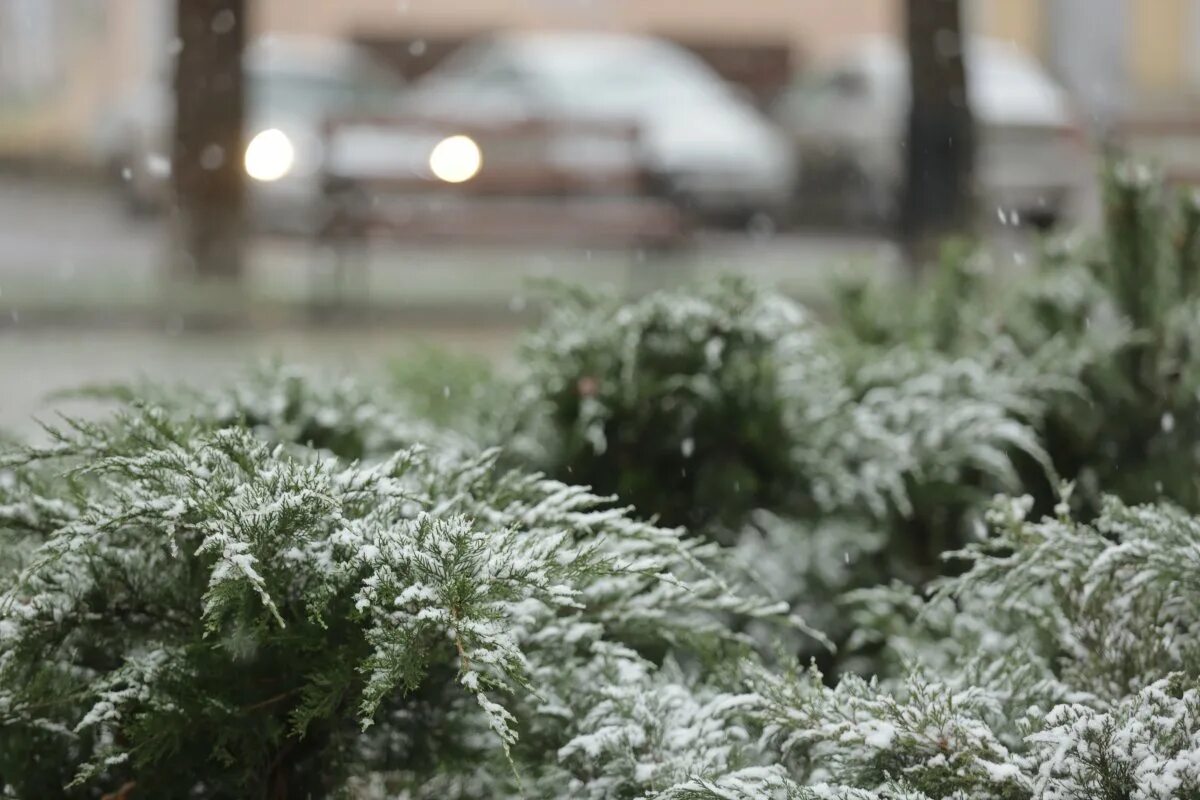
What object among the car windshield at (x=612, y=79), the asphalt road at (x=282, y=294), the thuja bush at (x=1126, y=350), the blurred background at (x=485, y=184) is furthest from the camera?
the car windshield at (x=612, y=79)

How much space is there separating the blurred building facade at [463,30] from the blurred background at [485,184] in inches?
48.6

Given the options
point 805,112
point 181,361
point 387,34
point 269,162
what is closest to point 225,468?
point 181,361

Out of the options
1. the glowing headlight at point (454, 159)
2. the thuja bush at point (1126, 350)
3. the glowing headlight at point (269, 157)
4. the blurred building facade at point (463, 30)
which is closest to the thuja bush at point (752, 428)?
the thuja bush at point (1126, 350)

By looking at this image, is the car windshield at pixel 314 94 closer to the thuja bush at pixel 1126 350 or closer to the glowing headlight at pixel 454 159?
the glowing headlight at pixel 454 159

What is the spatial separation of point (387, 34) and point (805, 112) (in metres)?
9.08

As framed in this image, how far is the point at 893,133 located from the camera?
44.5ft

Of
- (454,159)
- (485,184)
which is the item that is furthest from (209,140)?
(485,184)

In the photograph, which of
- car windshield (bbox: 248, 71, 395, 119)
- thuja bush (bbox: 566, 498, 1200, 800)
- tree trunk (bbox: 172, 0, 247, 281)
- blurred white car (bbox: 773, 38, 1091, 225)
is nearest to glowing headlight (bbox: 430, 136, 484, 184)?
tree trunk (bbox: 172, 0, 247, 281)

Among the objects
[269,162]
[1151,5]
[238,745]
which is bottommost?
[238,745]

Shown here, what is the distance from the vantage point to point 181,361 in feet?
24.2

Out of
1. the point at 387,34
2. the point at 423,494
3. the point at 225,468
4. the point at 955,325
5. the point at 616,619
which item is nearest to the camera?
the point at 225,468

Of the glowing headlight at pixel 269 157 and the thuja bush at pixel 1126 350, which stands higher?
the glowing headlight at pixel 269 157

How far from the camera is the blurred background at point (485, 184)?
806 centimetres

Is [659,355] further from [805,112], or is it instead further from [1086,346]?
[805,112]
